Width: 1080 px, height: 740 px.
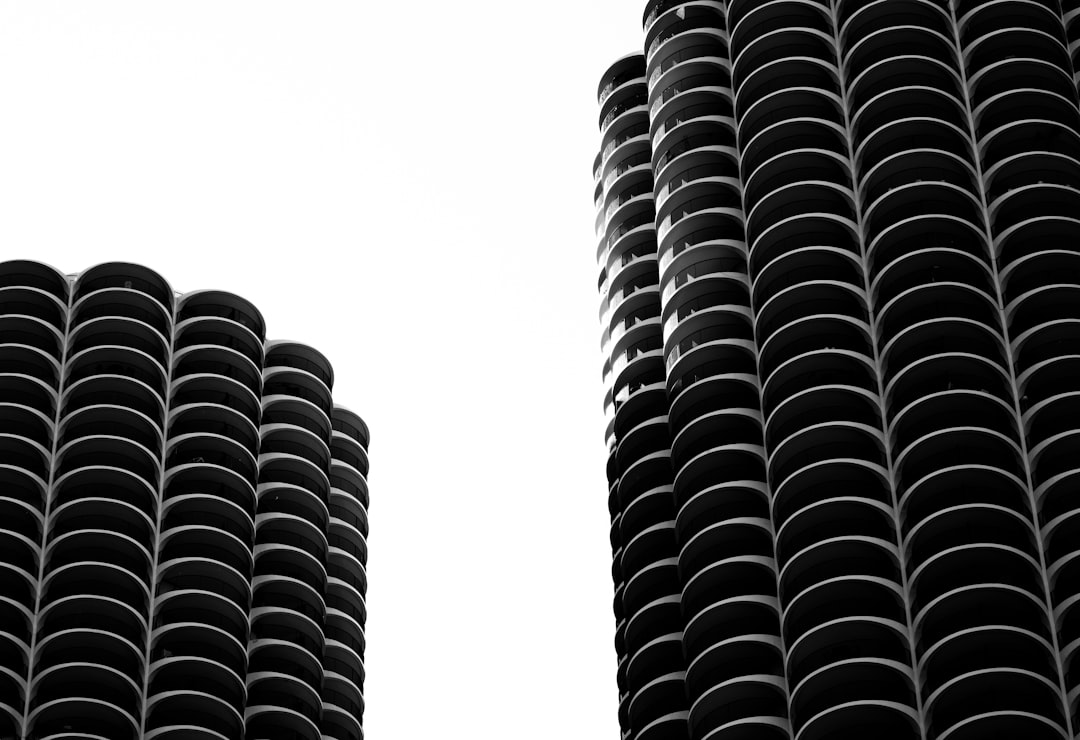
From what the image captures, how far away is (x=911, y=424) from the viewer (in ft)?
477

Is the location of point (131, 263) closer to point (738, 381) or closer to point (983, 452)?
point (738, 381)

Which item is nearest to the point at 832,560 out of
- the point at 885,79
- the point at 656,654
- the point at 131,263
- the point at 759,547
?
the point at 759,547

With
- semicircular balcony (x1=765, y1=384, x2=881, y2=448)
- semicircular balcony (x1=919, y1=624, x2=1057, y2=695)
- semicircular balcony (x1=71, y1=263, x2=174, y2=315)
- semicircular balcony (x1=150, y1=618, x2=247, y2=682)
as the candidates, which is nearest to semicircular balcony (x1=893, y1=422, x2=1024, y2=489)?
semicircular balcony (x1=765, y1=384, x2=881, y2=448)

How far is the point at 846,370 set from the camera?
151000mm

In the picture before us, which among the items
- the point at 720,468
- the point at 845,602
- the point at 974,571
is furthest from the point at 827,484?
the point at 974,571

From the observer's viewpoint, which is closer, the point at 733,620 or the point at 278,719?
the point at 733,620

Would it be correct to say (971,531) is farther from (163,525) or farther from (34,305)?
(34,305)

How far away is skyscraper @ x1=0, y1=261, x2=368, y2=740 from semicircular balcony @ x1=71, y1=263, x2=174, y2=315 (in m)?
0.16

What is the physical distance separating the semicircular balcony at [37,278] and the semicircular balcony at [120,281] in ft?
3.43

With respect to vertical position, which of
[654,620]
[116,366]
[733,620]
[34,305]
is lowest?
[733,620]

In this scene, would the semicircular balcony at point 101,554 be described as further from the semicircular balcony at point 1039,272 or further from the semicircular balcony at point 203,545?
the semicircular balcony at point 1039,272

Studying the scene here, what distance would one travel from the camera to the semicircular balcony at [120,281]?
18975 centimetres

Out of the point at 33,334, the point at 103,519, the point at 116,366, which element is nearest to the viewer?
the point at 103,519

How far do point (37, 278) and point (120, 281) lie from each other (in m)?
6.54
